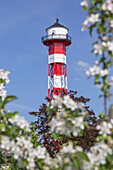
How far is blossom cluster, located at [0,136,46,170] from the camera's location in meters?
4.07

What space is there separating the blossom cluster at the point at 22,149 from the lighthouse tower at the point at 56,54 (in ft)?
83.5

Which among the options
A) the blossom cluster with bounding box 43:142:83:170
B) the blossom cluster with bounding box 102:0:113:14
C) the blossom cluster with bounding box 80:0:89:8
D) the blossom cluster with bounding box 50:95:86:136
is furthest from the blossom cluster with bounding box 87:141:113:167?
the blossom cluster with bounding box 80:0:89:8

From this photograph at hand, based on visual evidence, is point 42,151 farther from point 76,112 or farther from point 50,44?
point 50,44

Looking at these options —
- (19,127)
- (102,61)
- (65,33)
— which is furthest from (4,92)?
(65,33)

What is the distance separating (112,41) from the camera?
395 centimetres

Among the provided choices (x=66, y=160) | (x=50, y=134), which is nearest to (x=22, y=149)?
(x=66, y=160)

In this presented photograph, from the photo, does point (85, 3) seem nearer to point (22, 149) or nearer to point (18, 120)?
point (18, 120)

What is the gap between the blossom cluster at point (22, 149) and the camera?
407cm

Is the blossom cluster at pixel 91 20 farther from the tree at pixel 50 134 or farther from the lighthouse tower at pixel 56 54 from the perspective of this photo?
the lighthouse tower at pixel 56 54

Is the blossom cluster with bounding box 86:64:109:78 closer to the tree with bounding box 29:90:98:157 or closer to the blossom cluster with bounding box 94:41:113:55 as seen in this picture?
the blossom cluster with bounding box 94:41:113:55

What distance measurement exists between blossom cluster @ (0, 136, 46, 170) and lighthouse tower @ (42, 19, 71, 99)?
2545 cm

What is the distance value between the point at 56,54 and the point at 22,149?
27.2 m

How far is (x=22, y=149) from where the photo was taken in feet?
13.9

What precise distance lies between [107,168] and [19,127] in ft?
4.44
